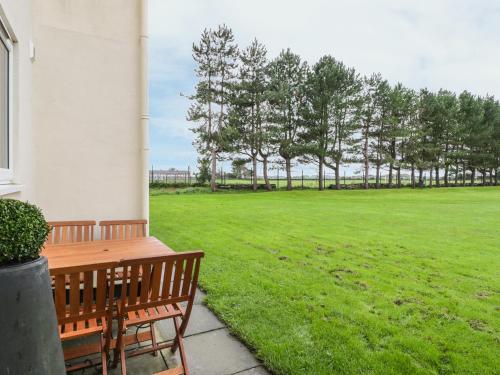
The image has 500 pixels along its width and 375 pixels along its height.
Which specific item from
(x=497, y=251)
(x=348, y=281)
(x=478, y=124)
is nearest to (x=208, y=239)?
(x=348, y=281)

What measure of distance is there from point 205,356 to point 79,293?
3.87 ft

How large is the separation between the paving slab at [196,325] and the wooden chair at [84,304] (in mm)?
712

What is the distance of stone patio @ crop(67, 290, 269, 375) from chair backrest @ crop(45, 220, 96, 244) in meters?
1.53

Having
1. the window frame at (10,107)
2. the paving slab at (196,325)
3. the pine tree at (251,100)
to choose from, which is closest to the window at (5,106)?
the window frame at (10,107)

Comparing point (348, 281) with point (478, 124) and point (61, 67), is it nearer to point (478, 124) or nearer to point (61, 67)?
point (61, 67)

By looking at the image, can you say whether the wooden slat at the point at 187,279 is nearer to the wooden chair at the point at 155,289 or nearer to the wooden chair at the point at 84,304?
the wooden chair at the point at 155,289

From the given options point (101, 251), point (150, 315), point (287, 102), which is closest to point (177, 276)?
point (150, 315)

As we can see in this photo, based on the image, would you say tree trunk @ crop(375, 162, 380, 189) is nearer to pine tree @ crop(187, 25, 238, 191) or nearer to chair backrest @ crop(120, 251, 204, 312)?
pine tree @ crop(187, 25, 238, 191)

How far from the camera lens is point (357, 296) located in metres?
3.70

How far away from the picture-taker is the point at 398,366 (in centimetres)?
233

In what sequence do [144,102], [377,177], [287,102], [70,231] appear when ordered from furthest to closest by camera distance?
[377,177] → [287,102] → [144,102] → [70,231]

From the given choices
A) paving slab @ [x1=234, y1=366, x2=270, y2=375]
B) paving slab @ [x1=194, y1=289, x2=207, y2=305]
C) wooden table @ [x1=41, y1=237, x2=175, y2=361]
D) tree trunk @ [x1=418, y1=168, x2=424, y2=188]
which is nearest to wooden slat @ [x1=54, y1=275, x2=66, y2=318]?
wooden table @ [x1=41, y1=237, x2=175, y2=361]

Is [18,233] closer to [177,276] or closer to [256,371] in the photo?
[177,276]

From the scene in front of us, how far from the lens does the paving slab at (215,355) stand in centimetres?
233
